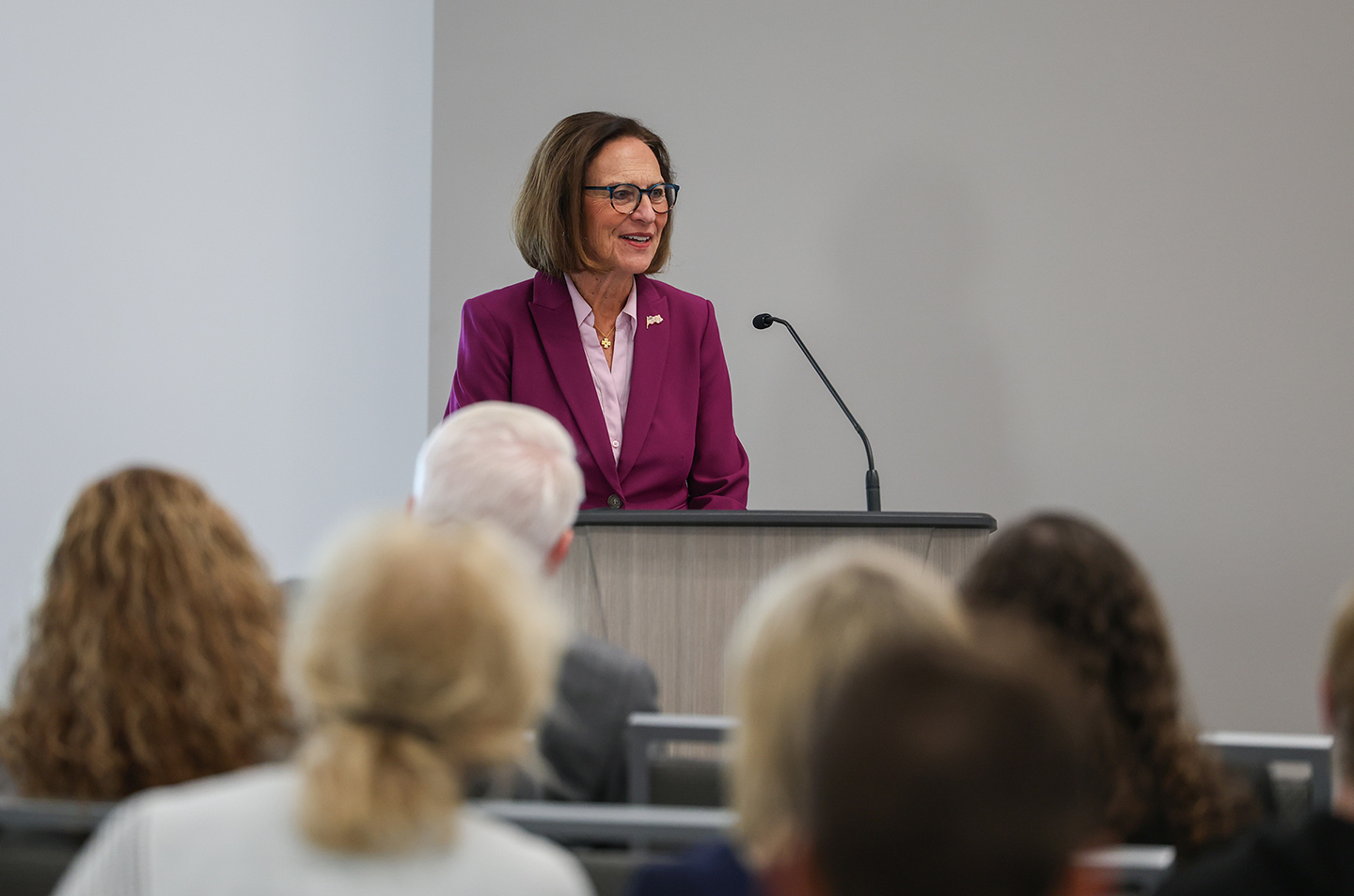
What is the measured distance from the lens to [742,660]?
996 mm

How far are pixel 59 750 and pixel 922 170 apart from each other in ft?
12.8

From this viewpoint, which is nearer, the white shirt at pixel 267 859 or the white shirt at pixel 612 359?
the white shirt at pixel 267 859

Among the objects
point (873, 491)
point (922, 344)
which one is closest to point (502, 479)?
point (873, 491)

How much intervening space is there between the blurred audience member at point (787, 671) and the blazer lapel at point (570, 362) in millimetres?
2166

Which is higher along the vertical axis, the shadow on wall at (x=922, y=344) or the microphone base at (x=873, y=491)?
the shadow on wall at (x=922, y=344)

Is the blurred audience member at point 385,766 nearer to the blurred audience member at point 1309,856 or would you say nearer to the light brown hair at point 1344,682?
the blurred audience member at point 1309,856

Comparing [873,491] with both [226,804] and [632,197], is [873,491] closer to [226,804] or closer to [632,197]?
[632,197]

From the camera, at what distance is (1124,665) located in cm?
132

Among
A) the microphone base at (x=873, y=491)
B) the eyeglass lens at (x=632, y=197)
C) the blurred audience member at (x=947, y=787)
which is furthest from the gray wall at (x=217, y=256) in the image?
the blurred audience member at (x=947, y=787)

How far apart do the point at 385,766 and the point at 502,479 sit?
2.62 feet

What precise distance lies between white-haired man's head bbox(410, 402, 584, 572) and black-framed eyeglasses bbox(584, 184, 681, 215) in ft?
5.16

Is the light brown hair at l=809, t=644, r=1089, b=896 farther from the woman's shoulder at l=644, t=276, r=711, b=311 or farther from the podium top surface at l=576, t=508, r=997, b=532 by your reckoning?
the woman's shoulder at l=644, t=276, r=711, b=311

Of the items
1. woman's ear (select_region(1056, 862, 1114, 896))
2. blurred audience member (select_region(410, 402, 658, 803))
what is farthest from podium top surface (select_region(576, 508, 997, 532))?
woman's ear (select_region(1056, 862, 1114, 896))

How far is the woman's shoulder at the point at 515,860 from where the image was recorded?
948 mm
